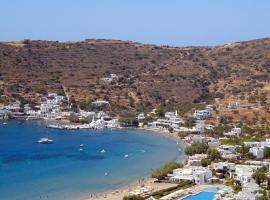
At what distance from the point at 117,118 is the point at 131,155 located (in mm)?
25873

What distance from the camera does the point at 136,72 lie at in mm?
107750

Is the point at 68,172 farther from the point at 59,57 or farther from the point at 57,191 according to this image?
the point at 59,57

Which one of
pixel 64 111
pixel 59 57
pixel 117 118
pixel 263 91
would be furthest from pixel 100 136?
pixel 59 57

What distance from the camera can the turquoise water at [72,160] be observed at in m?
47.1

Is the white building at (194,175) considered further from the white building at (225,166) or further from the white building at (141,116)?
the white building at (141,116)

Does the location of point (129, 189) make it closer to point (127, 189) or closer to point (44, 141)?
point (127, 189)

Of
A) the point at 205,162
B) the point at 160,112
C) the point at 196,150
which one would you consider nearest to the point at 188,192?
the point at 205,162

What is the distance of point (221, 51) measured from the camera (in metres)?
113

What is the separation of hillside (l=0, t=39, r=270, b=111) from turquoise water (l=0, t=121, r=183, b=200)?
14826 mm

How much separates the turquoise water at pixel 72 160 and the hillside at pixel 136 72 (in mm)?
14826

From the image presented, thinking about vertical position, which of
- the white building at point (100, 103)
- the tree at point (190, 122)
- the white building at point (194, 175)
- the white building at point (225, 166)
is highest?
the white building at point (100, 103)

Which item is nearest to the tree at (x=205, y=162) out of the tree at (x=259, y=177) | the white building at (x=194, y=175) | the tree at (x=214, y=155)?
the tree at (x=214, y=155)

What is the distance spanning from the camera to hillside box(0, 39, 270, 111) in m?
94.4

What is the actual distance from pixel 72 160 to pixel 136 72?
49.1 meters
